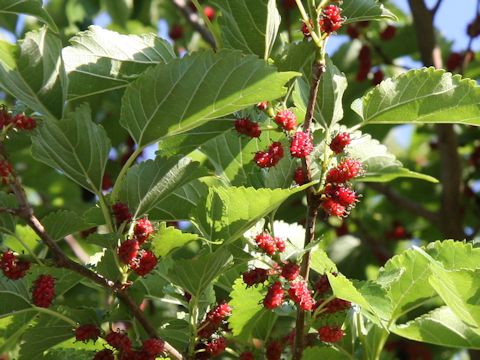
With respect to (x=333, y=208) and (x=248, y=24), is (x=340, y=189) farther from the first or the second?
(x=248, y=24)

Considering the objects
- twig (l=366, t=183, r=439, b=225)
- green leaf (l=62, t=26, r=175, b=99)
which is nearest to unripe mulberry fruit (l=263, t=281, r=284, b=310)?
green leaf (l=62, t=26, r=175, b=99)

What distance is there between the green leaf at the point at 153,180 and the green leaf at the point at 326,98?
10.4 inches

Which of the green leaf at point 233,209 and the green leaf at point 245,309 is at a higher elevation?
the green leaf at point 233,209

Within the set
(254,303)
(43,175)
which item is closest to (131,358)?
(254,303)

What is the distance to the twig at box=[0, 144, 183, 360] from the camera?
54.8 inches

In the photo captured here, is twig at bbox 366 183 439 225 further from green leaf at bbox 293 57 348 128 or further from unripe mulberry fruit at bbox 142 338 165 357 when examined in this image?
unripe mulberry fruit at bbox 142 338 165 357

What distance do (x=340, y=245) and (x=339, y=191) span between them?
176cm

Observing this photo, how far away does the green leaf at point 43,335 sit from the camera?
163cm

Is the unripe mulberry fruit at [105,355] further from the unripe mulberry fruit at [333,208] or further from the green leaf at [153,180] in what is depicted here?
the unripe mulberry fruit at [333,208]

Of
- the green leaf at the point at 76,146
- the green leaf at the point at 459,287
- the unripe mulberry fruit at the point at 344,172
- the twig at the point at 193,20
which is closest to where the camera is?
the green leaf at the point at 459,287

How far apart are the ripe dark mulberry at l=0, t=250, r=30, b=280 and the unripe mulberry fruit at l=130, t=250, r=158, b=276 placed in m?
0.18

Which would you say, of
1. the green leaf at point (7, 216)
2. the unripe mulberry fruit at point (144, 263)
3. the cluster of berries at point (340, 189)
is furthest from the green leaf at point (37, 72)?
the cluster of berries at point (340, 189)

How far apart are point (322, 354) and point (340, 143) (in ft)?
1.35

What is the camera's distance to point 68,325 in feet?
5.37
